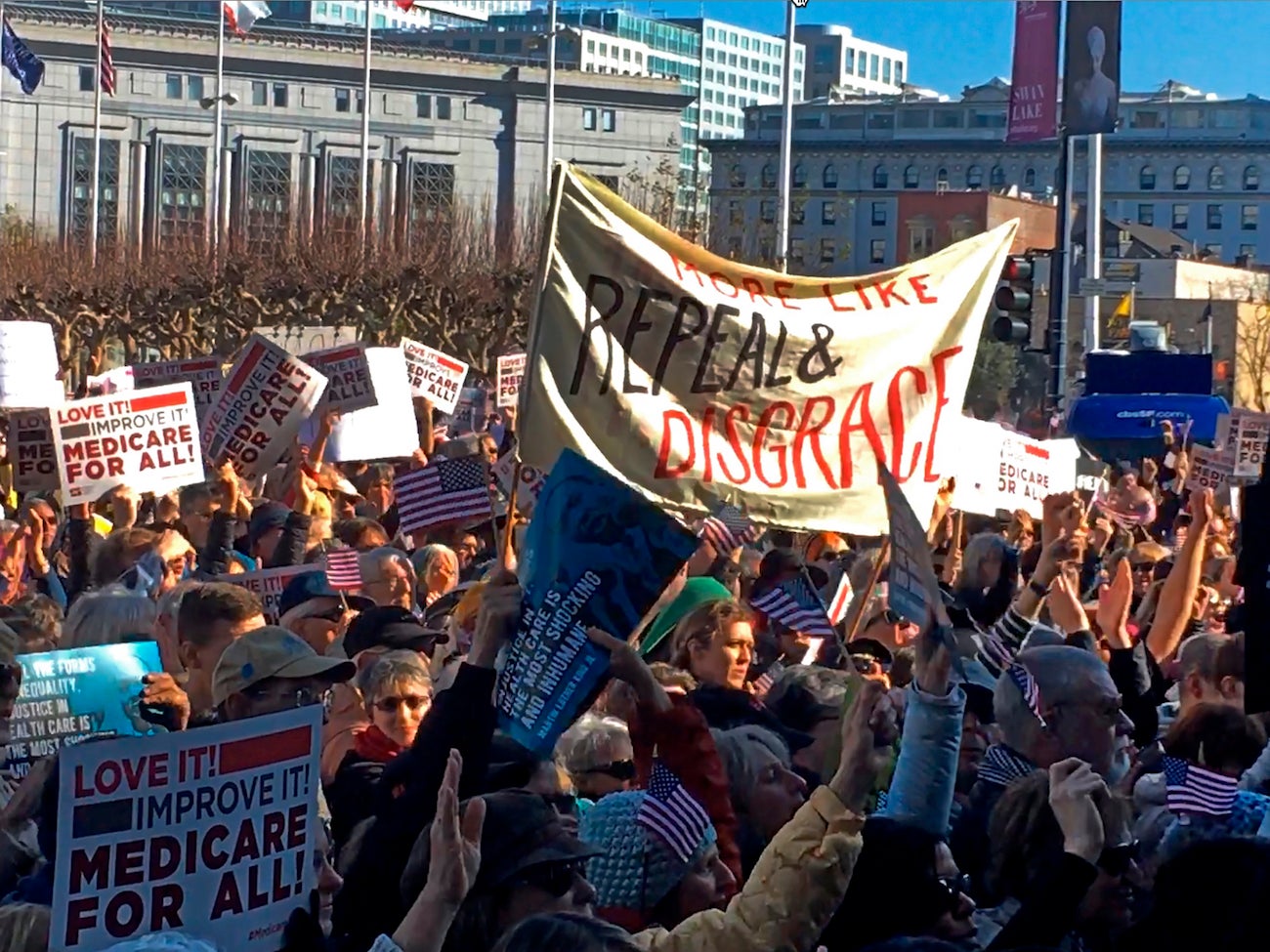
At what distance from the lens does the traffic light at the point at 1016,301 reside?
1870 centimetres

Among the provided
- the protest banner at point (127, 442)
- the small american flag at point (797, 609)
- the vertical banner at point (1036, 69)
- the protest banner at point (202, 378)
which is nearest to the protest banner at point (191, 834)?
the small american flag at point (797, 609)

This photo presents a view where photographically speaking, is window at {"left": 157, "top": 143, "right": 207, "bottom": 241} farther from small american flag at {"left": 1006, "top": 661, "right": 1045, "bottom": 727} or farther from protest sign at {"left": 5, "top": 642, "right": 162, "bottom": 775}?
small american flag at {"left": 1006, "top": 661, "right": 1045, "bottom": 727}

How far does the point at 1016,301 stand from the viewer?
1869 cm

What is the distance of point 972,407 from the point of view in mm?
74875

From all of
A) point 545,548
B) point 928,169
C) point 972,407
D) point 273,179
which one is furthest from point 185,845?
point 928,169

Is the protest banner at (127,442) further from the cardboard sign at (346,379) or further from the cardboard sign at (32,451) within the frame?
the cardboard sign at (346,379)

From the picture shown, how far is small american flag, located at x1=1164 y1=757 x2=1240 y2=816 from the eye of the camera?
509 cm

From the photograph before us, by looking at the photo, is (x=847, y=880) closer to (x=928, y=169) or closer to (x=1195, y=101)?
(x=928, y=169)

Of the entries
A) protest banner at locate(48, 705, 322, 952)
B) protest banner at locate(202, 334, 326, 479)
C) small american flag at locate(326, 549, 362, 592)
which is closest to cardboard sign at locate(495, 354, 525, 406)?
protest banner at locate(202, 334, 326, 479)

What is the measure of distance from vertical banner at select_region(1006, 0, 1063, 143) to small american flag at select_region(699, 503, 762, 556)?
18.9 metres

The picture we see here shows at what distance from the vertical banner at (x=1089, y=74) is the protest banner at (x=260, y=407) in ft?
51.3

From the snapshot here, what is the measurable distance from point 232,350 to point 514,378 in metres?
30.6

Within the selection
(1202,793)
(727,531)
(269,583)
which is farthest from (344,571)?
(1202,793)

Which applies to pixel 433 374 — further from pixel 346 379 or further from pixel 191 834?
pixel 191 834
